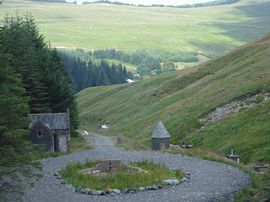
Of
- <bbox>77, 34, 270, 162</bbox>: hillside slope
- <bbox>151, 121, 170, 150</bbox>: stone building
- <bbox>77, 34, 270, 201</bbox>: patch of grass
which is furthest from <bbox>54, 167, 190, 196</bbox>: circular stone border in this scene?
<bbox>151, 121, 170, 150</bbox>: stone building

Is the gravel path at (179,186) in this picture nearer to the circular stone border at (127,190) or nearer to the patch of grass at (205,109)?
the circular stone border at (127,190)

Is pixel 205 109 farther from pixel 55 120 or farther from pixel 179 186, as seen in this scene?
pixel 179 186

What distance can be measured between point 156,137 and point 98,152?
24.8 feet

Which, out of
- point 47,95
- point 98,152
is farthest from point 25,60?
point 98,152

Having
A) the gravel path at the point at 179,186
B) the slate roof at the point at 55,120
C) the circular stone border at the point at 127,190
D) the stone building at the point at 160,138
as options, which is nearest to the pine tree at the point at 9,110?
the gravel path at the point at 179,186

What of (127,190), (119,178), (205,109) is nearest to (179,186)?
(127,190)

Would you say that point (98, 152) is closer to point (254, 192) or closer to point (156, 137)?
point (156, 137)

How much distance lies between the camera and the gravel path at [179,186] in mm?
38469

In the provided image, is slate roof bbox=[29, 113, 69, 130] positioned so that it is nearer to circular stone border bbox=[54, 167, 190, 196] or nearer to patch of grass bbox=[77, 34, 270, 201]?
patch of grass bbox=[77, 34, 270, 201]

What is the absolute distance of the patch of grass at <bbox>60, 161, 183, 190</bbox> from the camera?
41.9 meters

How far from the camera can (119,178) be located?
1706 inches

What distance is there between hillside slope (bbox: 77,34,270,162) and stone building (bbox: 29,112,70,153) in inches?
475

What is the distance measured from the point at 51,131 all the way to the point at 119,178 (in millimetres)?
22367

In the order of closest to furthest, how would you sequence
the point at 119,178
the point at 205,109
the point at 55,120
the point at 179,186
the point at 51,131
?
the point at 179,186 → the point at 119,178 → the point at 51,131 → the point at 55,120 → the point at 205,109
